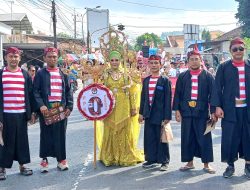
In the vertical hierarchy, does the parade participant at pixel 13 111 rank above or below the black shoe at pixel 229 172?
above

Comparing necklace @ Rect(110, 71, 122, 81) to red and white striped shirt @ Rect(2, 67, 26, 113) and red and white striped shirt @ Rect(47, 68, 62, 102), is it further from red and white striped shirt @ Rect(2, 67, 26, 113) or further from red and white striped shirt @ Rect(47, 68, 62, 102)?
red and white striped shirt @ Rect(2, 67, 26, 113)

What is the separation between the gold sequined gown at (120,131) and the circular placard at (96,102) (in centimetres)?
19

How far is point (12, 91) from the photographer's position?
19.5 ft

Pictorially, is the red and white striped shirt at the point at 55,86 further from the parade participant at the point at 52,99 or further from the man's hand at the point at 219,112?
the man's hand at the point at 219,112

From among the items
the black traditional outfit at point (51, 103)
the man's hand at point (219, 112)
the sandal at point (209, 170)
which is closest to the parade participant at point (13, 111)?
the black traditional outfit at point (51, 103)

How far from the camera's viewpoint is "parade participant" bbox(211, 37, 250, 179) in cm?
580

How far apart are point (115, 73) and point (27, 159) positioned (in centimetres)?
197

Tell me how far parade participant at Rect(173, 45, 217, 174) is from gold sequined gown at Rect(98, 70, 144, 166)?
833 millimetres

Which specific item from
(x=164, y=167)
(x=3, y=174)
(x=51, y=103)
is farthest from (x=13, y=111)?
(x=164, y=167)

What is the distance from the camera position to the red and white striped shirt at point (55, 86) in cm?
624

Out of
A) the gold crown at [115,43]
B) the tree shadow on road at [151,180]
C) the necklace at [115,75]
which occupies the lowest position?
the tree shadow on road at [151,180]

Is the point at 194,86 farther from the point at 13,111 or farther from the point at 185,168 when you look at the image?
the point at 13,111

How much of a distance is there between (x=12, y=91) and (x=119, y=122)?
70.0 inches

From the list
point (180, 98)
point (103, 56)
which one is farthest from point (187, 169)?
point (103, 56)
